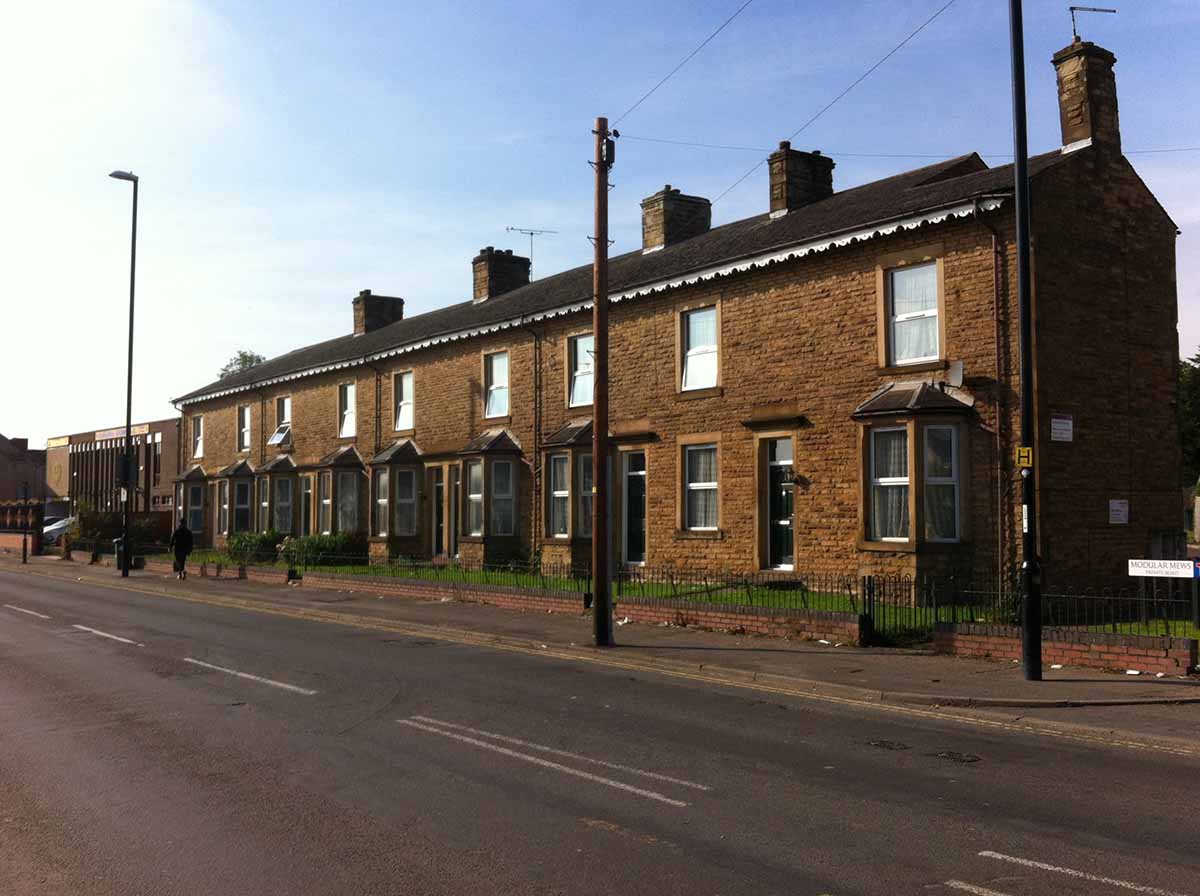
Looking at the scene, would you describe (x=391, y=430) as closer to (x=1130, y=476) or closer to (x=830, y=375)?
(x=830, y=375)

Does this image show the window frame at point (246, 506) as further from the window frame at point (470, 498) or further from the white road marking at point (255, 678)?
the white road marking at point (255, 678)

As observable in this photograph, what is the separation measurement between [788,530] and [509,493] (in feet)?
28.9

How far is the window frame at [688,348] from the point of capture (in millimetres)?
22156

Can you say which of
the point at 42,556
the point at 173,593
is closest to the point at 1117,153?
the point at 173,593

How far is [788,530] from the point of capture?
2056 cm

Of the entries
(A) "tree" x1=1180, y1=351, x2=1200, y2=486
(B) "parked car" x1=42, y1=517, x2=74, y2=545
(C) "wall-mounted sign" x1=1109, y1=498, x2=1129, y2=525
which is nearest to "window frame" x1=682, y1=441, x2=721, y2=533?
(C) "wall-mounted sign" x1=1109, y1=498, x2=1129, y2=525

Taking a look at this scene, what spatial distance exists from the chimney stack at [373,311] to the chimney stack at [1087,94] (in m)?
28.0

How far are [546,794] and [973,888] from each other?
290 cm

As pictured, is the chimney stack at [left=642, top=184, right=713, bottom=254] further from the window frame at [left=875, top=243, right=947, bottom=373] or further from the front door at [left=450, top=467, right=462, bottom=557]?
the window frame at [left=875, top=243, right=947, bottom=373]

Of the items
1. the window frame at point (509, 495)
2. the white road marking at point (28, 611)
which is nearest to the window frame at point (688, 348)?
the window frame at point (509, 495)

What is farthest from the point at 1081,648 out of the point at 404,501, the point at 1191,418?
the point at 1191,418

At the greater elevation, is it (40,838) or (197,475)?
(197,475)

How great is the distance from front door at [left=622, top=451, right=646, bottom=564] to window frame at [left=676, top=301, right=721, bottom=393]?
2.06 m

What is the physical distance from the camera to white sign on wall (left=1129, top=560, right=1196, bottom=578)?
12641 mm
